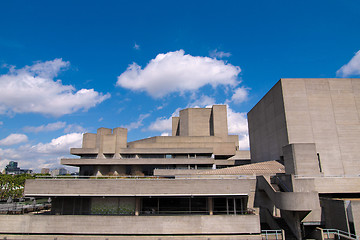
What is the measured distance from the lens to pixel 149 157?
5950 cm

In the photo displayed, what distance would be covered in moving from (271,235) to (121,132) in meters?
48.3

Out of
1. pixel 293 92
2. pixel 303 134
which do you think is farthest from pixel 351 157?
pixel 293 92

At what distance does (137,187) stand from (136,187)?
9 cm

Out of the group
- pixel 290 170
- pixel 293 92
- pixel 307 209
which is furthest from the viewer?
pixel 293 92

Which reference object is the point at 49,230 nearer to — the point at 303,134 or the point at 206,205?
the point at 206,205

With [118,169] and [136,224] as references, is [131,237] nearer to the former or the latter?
[136,224]

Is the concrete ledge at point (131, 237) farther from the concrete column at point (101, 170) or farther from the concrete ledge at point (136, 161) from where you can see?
the concrete column at point (101, 170)

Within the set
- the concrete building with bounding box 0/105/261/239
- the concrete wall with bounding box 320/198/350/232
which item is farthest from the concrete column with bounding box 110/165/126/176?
the concrete wall with bounding box 320/198/350/232

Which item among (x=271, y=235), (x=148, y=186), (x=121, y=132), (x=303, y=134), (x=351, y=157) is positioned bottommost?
(x=271, y=235)

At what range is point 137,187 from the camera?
21.8m

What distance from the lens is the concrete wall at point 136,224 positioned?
20953 millimetres

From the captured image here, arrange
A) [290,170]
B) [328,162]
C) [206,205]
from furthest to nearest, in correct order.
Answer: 1. [328,162]
2. [290,170]
3. [206,205]

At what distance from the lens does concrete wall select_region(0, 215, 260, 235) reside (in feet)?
68.7

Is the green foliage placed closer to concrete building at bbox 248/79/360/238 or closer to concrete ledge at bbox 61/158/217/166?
concrete ledge at bbox 61/158/217/166
